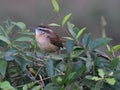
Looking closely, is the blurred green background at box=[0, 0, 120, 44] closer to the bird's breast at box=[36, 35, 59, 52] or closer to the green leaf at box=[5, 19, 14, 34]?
the bird's breast at box=[36, 35, 59, 52]

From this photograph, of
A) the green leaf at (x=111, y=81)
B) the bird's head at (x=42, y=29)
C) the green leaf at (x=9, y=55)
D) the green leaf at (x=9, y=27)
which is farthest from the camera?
the bird's head at (x=42, y=29)

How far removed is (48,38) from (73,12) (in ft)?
27.1

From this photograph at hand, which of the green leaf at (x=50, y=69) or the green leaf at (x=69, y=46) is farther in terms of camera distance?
the green leaf at (x=69, y=46)

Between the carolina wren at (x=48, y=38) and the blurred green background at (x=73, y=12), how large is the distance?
6548 mm

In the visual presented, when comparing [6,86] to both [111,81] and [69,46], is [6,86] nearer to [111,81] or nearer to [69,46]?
[69,46]

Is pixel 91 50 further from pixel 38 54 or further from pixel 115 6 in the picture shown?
pixel 115 6

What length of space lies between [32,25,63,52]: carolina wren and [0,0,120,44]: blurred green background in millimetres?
6548

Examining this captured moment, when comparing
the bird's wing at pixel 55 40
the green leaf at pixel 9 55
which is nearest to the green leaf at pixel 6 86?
the green leaf at pixel 9 55

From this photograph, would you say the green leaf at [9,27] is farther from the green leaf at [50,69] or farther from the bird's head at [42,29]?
the bird's head at [42,29]

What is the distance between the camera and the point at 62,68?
3.62 metres

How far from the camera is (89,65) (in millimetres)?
Answer: 3578

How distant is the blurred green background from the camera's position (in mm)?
12289

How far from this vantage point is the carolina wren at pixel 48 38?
14.9ft

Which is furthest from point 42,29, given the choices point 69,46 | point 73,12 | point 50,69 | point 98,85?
point 73,12
